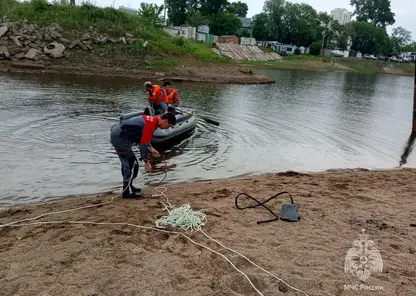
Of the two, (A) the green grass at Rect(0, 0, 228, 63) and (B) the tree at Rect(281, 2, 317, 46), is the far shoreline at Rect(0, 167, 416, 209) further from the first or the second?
(B) the tree at Rect(281, 2, 317, 46)

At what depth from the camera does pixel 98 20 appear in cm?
3247

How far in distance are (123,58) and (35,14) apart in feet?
28.4

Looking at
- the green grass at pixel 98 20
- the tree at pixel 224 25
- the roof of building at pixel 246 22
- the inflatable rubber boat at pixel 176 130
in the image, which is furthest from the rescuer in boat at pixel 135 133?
the roof of building at pixel 246 22

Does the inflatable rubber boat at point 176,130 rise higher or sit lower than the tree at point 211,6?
lower

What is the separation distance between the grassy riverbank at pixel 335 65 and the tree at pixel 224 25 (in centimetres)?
1107

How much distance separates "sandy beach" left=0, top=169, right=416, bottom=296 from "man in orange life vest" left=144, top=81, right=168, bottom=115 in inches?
192

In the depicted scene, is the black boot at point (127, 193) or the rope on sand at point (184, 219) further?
the black boot at point (127, 193)

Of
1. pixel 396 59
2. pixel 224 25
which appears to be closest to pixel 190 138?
pixel 224 25

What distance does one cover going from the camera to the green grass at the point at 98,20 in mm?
31047

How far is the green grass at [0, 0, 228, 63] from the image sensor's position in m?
31.0

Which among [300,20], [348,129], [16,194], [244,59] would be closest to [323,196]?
[16,194]

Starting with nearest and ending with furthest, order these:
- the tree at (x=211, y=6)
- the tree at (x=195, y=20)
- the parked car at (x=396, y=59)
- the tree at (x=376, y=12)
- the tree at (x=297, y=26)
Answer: the tree at (x=195, y=20) → the tree at (x=211, y=6) → the tree at (x=297, y=26) → the parked car at (x=396, y=59) → the tree at (x=376, y=12)

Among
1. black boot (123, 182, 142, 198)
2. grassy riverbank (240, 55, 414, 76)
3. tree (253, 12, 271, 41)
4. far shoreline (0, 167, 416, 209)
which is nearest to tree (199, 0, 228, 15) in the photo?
tree (253, 12, 271, 41)

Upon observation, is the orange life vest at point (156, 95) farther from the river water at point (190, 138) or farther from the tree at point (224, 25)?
the tree at point (224, 25)
